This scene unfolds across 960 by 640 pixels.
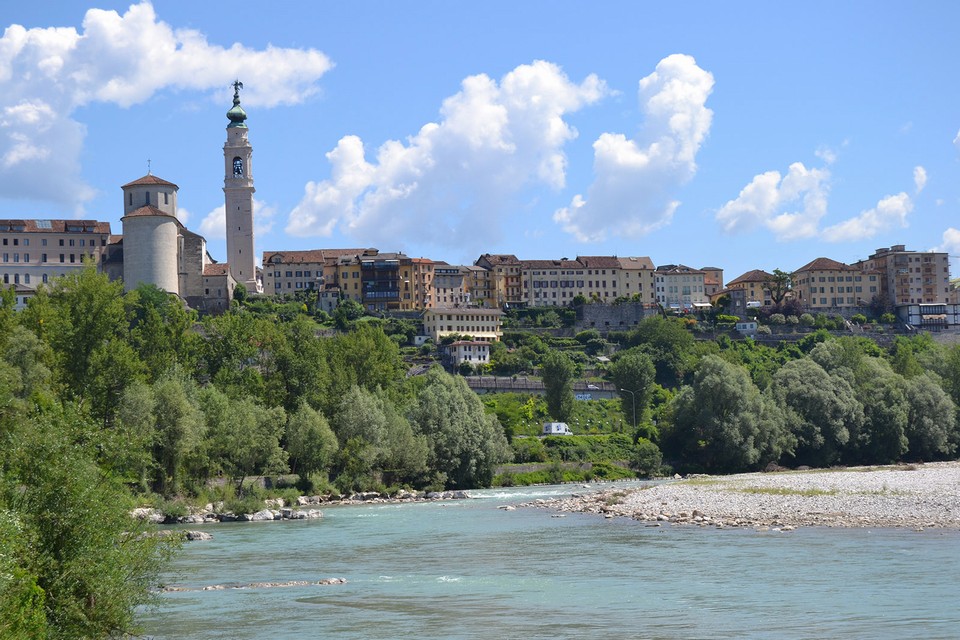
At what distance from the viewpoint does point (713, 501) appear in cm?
Answer: 4684

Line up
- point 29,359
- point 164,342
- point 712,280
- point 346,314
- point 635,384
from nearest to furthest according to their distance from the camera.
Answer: point 29,359
point 164,342
point 635,384
point 346,314
point 712,280

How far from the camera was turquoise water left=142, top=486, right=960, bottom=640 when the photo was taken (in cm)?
2325

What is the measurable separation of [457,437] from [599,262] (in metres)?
81.6

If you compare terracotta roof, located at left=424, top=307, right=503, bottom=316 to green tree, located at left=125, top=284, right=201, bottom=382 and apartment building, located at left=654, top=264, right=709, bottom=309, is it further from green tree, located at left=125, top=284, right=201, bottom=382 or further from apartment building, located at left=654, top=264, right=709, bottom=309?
green tree, located at left=125, top=284, right=201, bottom=382

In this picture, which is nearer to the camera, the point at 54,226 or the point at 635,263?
the point at 54,226

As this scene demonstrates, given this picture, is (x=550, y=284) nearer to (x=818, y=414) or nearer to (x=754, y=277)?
(x=754, y=277)

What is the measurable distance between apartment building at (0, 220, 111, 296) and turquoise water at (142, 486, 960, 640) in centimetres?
7990

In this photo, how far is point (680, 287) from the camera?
5787 inches

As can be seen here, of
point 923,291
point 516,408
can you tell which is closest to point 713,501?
point 516,408

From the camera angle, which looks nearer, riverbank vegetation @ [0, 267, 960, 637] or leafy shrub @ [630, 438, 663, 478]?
riverbank vegetation @ [0, 267, 960, 637]

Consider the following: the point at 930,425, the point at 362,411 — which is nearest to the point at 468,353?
the point at 930,425

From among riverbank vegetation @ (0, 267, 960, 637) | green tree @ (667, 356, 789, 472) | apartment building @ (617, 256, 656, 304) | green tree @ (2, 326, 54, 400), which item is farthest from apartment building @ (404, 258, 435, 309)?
green tree @ (2, 326, 54, 400)

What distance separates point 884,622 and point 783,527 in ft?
49.5

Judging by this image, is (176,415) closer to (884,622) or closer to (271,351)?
(271,351)
